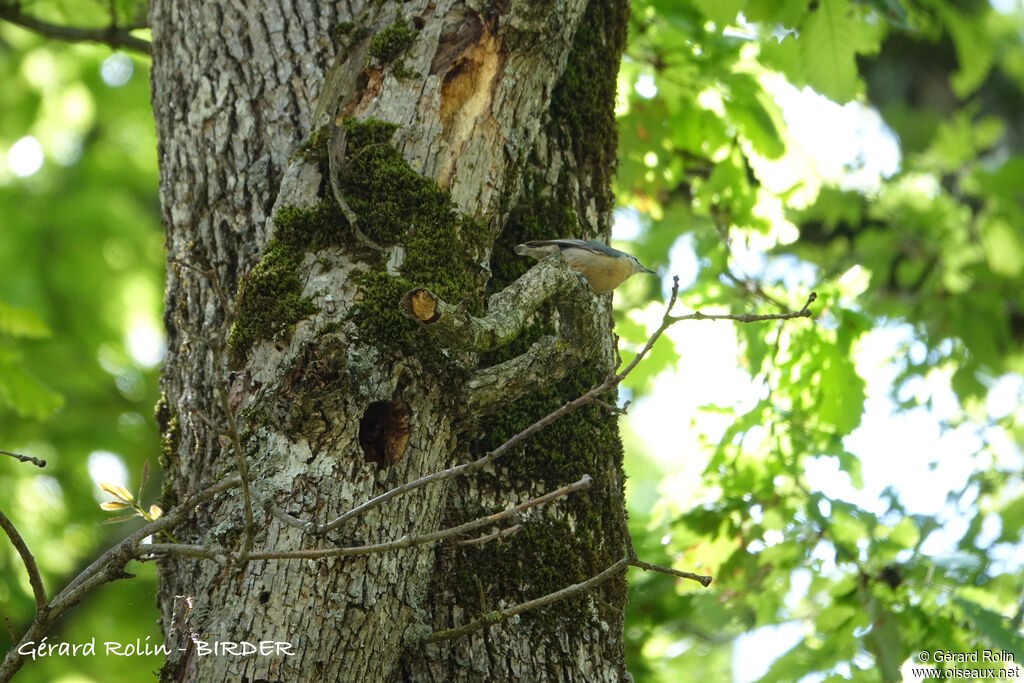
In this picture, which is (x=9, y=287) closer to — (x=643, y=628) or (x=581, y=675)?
(x=643, y=628)

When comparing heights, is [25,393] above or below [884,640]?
above

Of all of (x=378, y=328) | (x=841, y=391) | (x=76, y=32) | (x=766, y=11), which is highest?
(x=76, y=32)

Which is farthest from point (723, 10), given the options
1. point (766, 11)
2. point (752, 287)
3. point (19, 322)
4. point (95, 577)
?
point (19, 322)

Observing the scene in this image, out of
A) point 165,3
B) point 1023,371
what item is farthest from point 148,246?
point 1023,371

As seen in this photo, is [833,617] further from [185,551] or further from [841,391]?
[185,551]

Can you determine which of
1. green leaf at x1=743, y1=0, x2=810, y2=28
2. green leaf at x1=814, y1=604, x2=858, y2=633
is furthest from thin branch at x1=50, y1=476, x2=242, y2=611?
green leaf at x1=814, y1=604, x2=858, y2=633

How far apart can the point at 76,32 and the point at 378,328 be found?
2541mm

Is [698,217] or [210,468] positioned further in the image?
[698,217]

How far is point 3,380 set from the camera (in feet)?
10.7

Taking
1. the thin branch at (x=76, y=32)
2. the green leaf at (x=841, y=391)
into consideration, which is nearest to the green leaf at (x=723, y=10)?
the green leaf at (x=841, y=391)

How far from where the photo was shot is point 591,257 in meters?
2.48

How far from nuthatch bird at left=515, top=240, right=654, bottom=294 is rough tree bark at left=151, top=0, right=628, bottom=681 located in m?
0.09

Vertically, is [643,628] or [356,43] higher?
[356,43]

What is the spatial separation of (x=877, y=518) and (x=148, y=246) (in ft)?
16.9
